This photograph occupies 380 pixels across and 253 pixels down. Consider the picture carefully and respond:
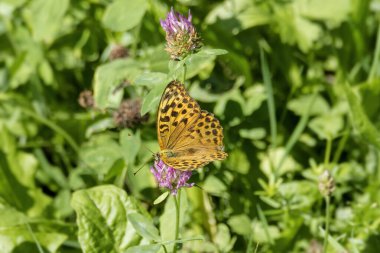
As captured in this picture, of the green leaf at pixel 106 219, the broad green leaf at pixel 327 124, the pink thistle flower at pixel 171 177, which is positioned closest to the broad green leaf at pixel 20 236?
the green leaf at pixel 106 219

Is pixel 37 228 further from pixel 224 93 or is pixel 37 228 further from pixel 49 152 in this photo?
pixel 224 93

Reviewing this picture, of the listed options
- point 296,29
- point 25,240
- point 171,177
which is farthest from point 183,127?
point 296,29

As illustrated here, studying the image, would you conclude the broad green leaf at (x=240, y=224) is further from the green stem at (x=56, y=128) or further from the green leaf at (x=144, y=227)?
the green stem at (x=56, y=128)

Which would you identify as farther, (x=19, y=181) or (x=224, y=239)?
(x=19, y=181)

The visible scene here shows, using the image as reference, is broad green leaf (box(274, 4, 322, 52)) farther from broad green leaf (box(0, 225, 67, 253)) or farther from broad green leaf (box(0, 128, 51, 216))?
broad green leaf (box(0, 225, 67, 253))

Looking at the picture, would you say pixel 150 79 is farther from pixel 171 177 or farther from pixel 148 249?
pixel 148 249

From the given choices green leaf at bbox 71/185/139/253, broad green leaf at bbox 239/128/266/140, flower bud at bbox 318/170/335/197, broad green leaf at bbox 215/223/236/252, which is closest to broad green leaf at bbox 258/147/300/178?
broad green leaf at bbox 239/128/266/140

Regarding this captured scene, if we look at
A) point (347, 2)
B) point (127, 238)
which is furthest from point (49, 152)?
point (347, 2)
